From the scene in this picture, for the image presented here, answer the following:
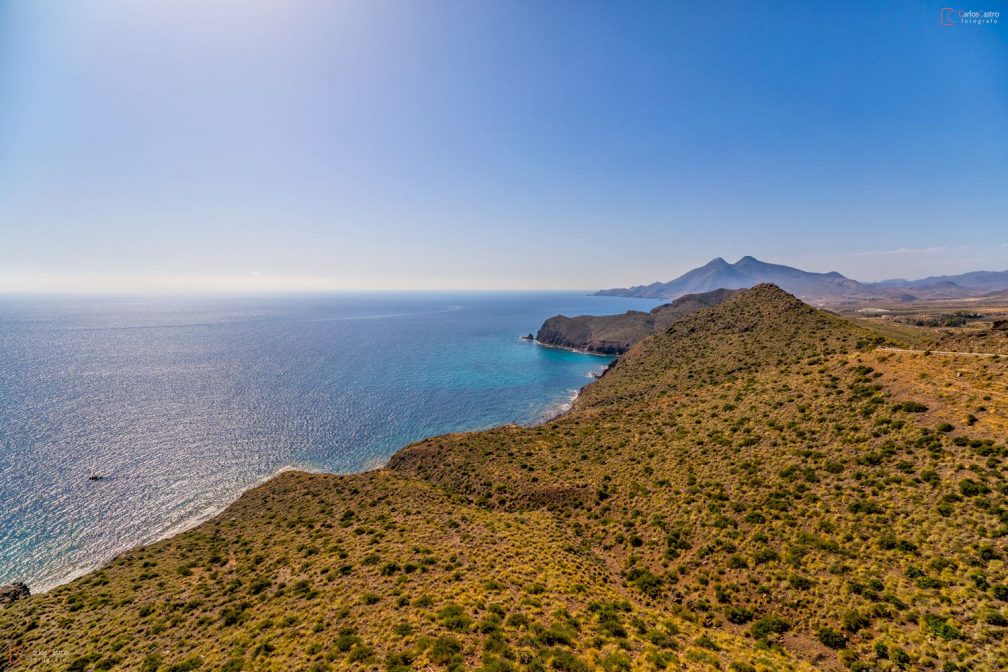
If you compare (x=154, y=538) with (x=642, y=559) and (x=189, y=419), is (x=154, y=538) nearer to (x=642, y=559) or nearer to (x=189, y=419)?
(x=189, y=419)

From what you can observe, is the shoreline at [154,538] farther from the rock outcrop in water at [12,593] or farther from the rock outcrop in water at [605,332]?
the rock outcrop in water at [605,332]

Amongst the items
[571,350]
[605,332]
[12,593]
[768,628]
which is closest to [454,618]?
[768,628]

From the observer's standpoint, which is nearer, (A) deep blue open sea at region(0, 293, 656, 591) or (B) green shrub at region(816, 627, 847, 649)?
(B) green shrub at region(816, 627, 847, 649)

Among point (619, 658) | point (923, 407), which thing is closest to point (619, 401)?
point (923, 407)

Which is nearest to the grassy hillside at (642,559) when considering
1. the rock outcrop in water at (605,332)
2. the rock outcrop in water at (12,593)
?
the rock outcrop in water at (12,593)

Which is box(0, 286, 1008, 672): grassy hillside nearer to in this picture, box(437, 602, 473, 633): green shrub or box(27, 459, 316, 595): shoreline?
box(437, 602, 473, 633): green shrub

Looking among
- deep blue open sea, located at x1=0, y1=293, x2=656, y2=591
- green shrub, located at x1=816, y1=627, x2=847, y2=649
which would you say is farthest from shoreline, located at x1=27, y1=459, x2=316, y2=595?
green shrub, located at x1=816, y1=627, x2=847, y2=649
